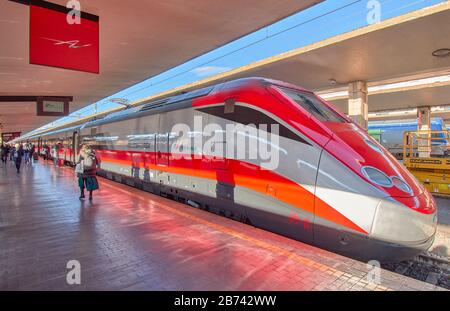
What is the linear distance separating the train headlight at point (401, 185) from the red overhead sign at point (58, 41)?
5114 millimetres

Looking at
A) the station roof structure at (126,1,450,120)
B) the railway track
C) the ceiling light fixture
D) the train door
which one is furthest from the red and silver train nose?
the ceiling light fixture

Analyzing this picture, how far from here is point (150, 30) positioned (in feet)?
22.4

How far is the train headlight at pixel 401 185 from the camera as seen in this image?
11.9ft

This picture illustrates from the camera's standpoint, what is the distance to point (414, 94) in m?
17.5

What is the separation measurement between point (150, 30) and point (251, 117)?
3.89 metres

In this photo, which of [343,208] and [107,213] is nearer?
[343,208]

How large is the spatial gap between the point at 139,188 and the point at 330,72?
9002mm

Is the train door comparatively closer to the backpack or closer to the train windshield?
the backpack

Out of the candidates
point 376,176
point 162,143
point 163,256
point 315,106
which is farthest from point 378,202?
point 162,143

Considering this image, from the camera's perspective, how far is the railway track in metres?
4.37

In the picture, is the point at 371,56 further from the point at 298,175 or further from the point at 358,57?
the point at 298,175
